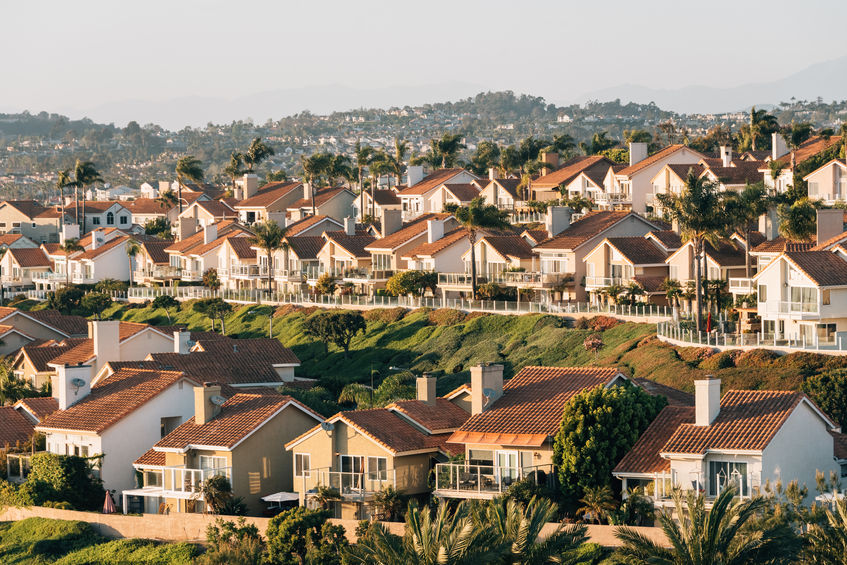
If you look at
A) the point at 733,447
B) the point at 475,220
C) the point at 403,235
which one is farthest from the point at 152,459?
the point at 403,235

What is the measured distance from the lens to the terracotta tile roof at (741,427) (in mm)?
42500

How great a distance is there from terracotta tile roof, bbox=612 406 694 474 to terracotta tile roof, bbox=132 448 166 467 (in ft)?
54.8

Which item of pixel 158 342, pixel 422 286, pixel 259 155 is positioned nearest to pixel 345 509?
pixel 158 342


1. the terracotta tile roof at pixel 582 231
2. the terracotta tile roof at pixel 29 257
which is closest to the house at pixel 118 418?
the terracotta tile roof at pixel 582 231

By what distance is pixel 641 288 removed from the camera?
84.1m

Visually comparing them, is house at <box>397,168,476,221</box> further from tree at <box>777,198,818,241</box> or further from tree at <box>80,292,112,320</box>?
tree at <box>777,198,818,241</box>

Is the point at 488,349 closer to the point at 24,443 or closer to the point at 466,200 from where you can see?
the point at 24,443

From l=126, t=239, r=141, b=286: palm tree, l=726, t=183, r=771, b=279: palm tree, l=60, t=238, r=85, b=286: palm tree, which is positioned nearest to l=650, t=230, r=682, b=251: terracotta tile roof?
l=726, t=183, r=771, b=279: palm tree

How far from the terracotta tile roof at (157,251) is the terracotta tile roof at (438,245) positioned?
34.3 meters

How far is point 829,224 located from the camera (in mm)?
72875

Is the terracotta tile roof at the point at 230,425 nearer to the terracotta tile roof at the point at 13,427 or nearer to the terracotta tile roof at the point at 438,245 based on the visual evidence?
the terracotta tile roof at the point at 13,427

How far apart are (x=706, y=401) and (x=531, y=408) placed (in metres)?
6.37

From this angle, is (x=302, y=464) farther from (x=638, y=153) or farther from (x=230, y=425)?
(x=638, y=153)

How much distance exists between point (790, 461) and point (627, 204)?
74.1 meters
